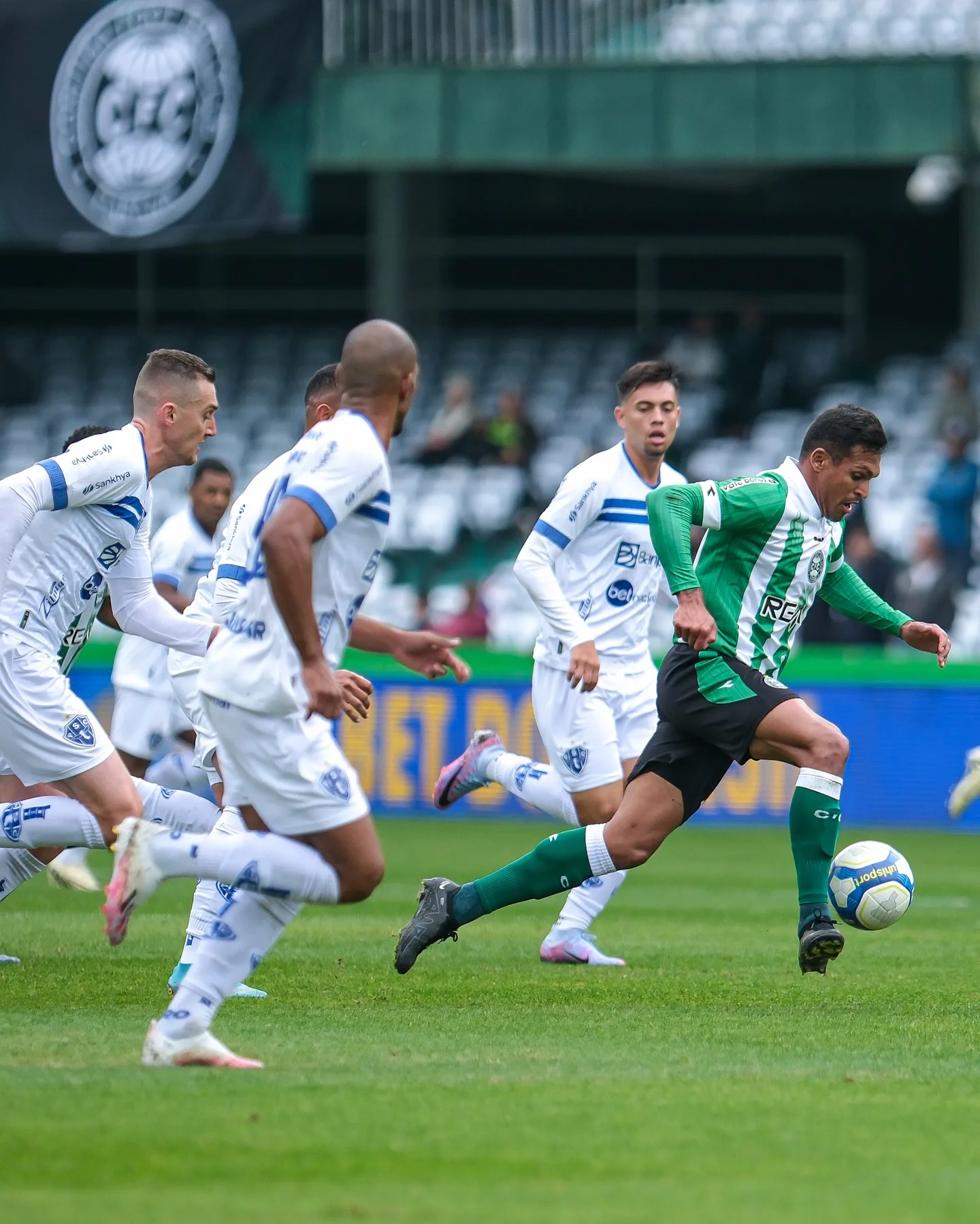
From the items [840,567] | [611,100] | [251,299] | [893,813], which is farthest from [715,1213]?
[251,299]

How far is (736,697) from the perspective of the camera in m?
7.74

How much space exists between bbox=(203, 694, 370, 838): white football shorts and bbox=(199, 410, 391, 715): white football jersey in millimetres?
46

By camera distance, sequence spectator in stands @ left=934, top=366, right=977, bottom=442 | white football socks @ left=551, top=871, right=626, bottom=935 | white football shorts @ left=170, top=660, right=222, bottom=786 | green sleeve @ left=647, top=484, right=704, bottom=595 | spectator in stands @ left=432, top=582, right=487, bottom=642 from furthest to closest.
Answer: spectator in stands @ left=934, top=366, right=977, bottom=442
spectator in stands @ left=432, top=582, right=487, bottom=642
white football socks @ left=551, top=871, right=626, bottom=935
white football shorts @ left=170, top=660, right=222, bottom=786
green sleeve @ left=647, top=484, right=704, bottom=595

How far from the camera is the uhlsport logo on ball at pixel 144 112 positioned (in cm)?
2252

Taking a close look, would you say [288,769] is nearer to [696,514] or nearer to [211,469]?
[696,514]

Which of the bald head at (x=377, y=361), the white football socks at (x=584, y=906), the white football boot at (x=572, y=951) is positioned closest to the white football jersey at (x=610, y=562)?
the white football socks at (x=584, y=906)

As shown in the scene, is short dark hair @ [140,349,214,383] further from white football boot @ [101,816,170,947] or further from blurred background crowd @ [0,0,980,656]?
blurred background crowd @ [0,0,980,656]

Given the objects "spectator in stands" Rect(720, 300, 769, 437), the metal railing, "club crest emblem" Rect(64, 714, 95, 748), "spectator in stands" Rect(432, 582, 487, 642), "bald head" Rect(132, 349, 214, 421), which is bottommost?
"spectator in stands" Rect(432, 582, 487, 642)

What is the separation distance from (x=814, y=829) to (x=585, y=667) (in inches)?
49.3

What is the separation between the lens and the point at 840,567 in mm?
8383

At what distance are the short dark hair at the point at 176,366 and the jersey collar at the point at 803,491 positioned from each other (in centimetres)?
223

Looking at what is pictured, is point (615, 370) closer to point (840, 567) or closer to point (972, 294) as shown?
point (972, 294)

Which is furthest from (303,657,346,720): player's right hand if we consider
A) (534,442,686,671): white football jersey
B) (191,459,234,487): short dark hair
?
(191,459,234,487): short dark hair

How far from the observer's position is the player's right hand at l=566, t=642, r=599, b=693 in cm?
843
